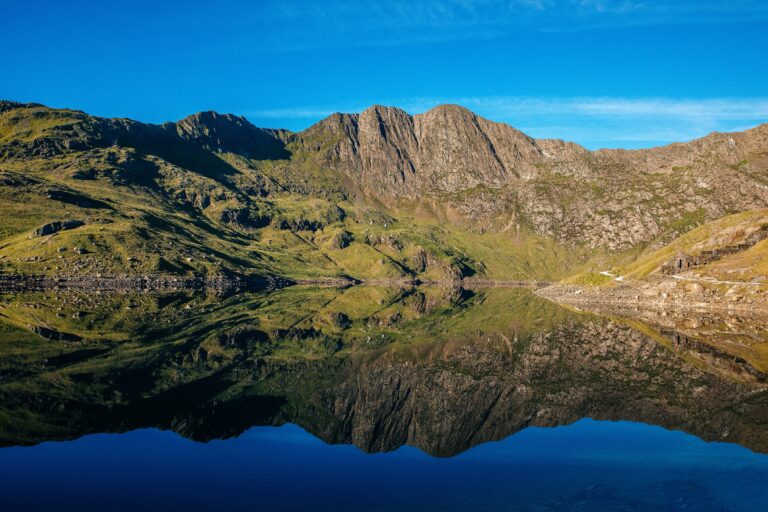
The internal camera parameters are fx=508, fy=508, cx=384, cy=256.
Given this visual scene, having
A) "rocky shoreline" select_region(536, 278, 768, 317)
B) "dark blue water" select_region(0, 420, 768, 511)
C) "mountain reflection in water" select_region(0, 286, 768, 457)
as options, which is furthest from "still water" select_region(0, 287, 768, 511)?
"rocky shoreline" select_region(536, 278, 768, 317)

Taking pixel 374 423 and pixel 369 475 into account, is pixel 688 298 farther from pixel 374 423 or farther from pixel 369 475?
pixel 369 475

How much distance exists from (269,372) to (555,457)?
37.7 metres

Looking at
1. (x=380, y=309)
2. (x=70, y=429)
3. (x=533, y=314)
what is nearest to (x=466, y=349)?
(x=70, y=429)

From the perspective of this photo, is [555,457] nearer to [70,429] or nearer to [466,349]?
[70,429]

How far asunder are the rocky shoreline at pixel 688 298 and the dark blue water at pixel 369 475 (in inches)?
4821

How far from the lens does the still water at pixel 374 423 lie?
99.3ft

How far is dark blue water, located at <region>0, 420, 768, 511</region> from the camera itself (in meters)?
28.8

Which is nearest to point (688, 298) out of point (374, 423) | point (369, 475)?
point (374, 423)

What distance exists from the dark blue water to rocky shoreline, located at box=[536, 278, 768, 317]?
122 metres

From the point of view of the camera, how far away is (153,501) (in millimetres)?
→ 27969

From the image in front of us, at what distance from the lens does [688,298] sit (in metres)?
159

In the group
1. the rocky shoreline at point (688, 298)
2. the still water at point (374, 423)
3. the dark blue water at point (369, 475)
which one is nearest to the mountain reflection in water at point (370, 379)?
the still water at point (374, 423)

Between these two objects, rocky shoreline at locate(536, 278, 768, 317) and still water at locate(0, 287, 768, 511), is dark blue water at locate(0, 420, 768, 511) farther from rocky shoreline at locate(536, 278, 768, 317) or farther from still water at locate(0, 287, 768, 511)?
rocky shoreline at locate(536, 278, 768, 317)

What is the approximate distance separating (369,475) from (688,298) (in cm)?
15786
